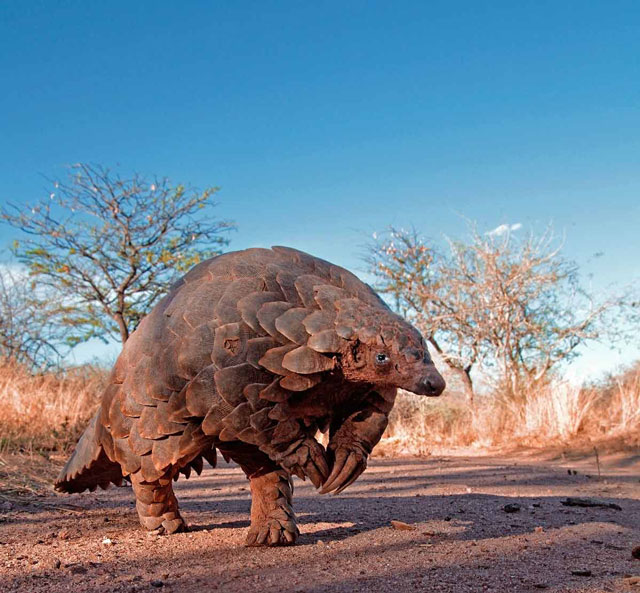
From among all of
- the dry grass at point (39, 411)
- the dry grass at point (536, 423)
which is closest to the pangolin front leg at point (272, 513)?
the dry grass at point (39, 411)

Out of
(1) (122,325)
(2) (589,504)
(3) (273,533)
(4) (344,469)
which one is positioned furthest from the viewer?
(1) (122,325)

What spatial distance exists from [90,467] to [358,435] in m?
2.03

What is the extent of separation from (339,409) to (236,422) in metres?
0.63

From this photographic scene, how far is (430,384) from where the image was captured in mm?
2934

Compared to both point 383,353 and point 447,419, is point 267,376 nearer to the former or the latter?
point 383,353

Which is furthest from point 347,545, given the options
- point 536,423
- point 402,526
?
point 536,423

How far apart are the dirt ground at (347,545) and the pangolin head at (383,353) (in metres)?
0.96

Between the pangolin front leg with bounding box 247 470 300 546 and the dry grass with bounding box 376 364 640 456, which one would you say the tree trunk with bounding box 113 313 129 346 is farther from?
the pangolin front leg with bounding box 247 470 300 546

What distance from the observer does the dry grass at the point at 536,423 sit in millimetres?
10812

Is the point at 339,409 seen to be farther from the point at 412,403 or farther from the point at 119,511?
the point at 412,403

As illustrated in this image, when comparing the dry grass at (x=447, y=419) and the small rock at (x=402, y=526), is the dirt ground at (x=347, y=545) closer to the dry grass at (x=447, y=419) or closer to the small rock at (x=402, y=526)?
the small rock at (x=402, y=526)

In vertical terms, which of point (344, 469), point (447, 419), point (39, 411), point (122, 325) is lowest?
point (344, 469)

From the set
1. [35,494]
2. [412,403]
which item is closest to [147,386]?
[35,494]

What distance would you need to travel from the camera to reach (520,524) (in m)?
4.54
